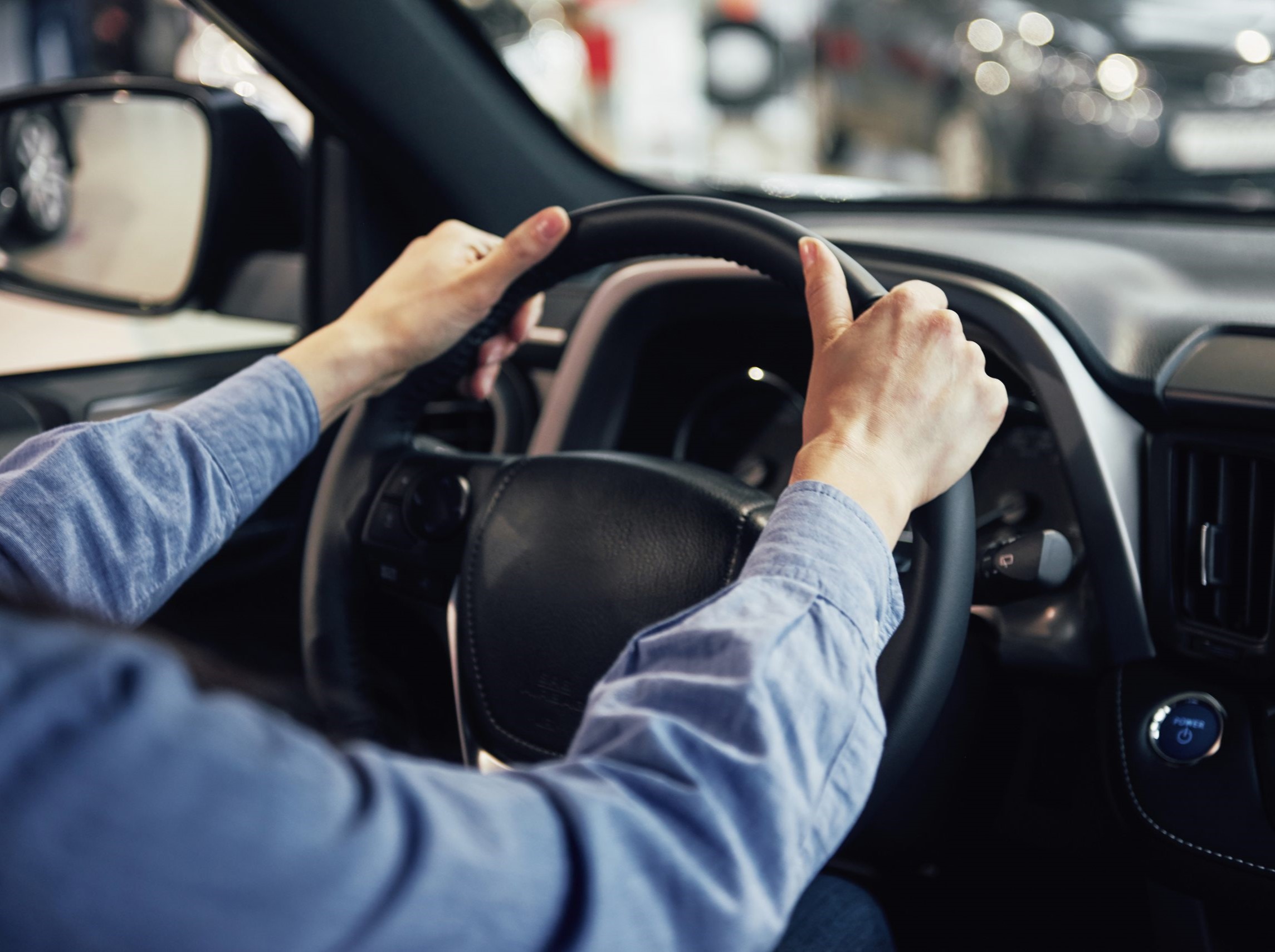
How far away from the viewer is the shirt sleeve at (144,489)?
88 centimetres

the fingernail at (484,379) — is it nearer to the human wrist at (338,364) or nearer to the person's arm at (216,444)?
the person's arm at (216,444)

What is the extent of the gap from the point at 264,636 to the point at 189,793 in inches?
50.7

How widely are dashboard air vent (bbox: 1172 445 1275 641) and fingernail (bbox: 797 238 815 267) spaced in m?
0.45

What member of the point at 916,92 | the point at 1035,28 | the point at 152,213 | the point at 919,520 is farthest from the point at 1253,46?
the point at 916,92

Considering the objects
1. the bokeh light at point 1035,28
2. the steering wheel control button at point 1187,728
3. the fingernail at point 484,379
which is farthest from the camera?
the bokeh light at point 1035,28

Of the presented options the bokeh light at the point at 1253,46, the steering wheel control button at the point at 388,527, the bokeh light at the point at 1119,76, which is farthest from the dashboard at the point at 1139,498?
the bokeh light at the point at 1119,76

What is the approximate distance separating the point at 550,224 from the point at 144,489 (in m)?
0.40

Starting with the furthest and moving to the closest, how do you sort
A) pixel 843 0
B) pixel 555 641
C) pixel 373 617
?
pixel 843 0, pixel 373 617, pixel 555 641

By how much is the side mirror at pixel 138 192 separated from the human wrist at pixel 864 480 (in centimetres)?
127

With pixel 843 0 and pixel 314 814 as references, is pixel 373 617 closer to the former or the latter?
pixel 314 814

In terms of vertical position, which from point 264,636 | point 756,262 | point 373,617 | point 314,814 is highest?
point 756,262

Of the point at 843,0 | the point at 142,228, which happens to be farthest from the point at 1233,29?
the point at 843,0

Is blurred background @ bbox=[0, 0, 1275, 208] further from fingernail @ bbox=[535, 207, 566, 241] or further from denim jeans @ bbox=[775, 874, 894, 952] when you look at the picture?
denim jeans @ bbox=[775, 874, 894, 952]

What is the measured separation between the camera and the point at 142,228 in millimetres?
1876
